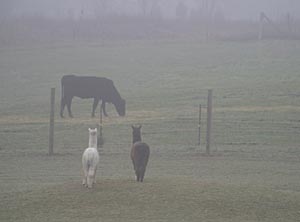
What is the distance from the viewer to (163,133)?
26.5 m

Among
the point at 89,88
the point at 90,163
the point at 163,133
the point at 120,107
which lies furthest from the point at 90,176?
the point at 89,88

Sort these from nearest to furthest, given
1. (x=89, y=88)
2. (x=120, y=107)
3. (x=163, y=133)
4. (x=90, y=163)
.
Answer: (x=90, y=163), (x=163, y=133), (x=120, y=107), (x=89, y=88)

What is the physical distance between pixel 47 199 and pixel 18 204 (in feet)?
1.67

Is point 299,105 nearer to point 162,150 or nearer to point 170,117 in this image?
point 170,117

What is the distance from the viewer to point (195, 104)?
111 ft

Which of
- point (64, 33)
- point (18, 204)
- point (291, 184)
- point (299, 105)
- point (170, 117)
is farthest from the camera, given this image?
point (64, 33)

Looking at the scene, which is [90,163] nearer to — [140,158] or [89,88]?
[140,158]

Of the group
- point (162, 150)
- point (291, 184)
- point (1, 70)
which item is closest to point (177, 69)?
point (1, 70)

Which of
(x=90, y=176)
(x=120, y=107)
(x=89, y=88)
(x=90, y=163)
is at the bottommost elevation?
(x=90, y=176)

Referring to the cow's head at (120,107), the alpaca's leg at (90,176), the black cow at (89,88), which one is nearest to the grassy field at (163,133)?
the alpaca's leg at (90,176)

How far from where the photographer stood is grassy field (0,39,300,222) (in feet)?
41.8

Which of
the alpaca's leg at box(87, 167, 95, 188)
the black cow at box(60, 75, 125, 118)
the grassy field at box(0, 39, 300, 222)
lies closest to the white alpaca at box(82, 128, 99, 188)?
the alpaca's leg at box(87, 167, 95, 188)

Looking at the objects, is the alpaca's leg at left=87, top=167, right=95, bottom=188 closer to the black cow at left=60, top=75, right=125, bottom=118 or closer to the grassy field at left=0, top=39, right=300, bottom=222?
the grassy field at left=0, top=39, right=300, bottom=222

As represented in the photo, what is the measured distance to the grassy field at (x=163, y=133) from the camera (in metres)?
12.7
